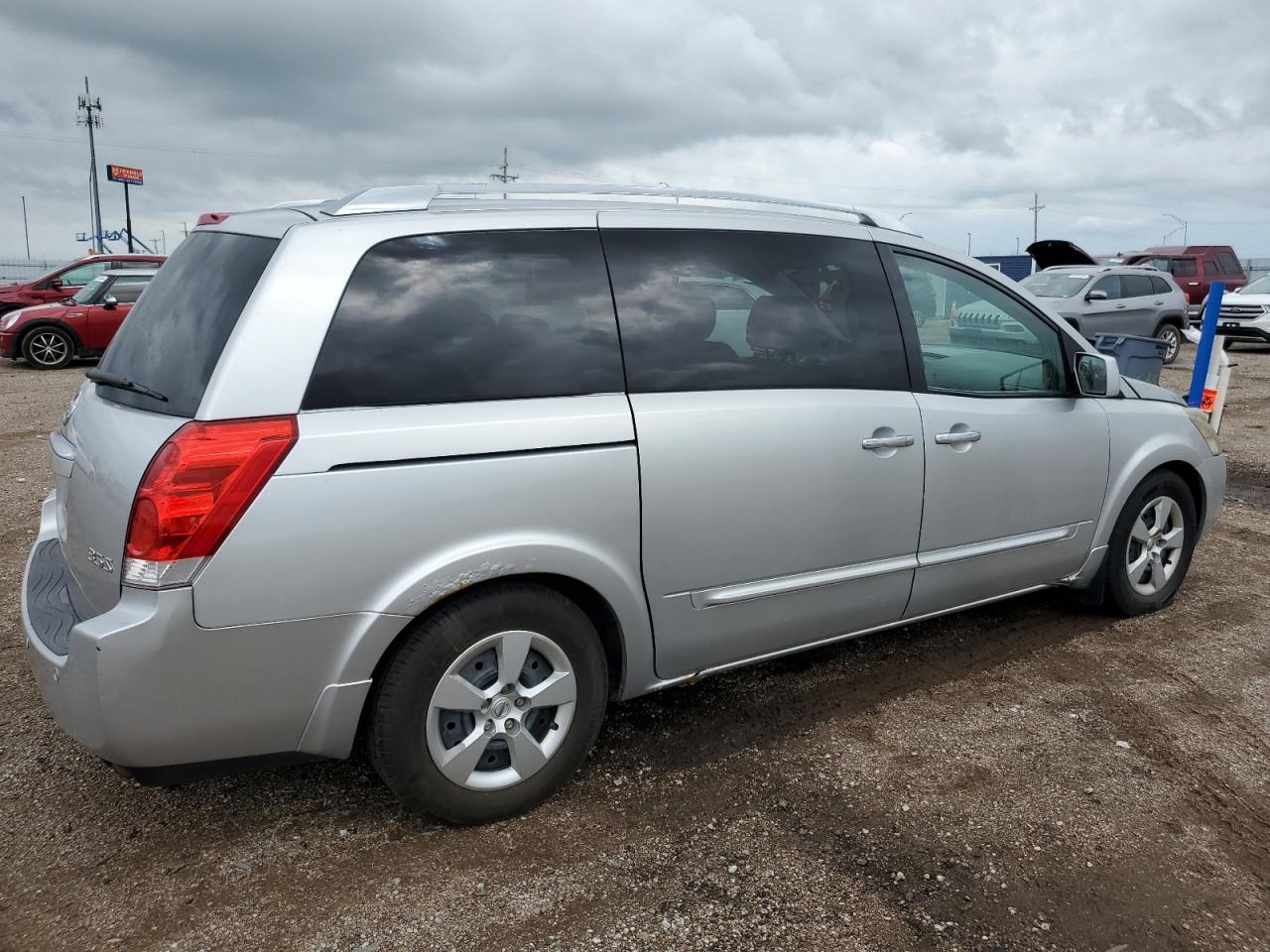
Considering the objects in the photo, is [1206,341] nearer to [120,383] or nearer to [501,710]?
A: [501,710]

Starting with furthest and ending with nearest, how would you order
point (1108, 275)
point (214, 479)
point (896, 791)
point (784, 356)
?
point (1108, 275) → point (784, 356) → point (896, 791) → point (214, 479)

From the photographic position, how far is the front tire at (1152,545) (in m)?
4.46

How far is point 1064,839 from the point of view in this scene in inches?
114

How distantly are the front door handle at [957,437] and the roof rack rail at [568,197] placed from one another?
0.85 m

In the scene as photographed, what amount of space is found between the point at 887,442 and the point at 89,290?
15.8 m

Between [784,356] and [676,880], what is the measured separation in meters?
1.69

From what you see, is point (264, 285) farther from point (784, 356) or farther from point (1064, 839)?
point (1064, 839)

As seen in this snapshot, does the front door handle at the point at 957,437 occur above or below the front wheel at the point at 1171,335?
above

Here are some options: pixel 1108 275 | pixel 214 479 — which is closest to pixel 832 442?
pixel 214 479

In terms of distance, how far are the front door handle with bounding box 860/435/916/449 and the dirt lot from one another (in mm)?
1020

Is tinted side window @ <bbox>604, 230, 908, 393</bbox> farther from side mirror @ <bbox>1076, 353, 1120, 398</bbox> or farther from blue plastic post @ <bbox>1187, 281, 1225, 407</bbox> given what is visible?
blue plastic post @ <bbox>1187, 281, 1225, 407</bbox>

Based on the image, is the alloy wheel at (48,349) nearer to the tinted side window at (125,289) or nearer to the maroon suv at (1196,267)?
the tinted side window at (125,289)

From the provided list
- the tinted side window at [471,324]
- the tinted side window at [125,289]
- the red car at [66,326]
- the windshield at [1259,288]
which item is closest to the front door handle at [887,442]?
the tinted side window at [471,324]

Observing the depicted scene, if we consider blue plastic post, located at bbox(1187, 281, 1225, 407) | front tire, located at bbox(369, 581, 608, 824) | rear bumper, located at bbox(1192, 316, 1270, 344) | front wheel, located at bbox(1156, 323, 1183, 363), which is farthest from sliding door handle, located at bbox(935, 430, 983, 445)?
rear bumper, located at bbox(1192, 316, 1270, 344)
